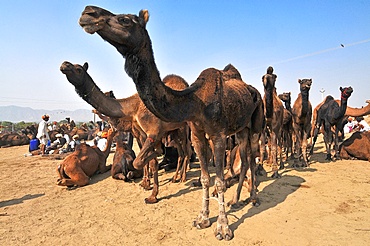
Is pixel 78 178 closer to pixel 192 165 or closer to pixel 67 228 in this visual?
pixel 67 228

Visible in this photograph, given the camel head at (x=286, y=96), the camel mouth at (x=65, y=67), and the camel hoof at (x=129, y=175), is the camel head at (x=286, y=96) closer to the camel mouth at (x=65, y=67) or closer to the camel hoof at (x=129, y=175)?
the camel hoof at (x=129, y=175)

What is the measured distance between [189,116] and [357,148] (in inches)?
357

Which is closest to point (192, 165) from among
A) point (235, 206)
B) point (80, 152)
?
point (80, 152)

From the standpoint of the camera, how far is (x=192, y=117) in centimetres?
394

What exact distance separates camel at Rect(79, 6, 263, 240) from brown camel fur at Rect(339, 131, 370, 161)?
6582mm

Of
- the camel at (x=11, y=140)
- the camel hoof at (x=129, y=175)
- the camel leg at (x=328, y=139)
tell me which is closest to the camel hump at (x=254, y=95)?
the camel hoof at (x=129, y=175)

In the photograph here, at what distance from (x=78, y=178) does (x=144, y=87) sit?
549 centimetres

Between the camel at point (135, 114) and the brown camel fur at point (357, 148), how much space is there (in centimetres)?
680

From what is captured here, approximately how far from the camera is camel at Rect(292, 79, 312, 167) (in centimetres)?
931

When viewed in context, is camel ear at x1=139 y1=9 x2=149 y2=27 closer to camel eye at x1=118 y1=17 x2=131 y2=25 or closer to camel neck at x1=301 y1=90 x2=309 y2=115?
camel eye at x1=118 y1=17 x2=131 y2=25

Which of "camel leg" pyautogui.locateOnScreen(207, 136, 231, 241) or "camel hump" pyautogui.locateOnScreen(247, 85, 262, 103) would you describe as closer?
"camel leg" pyautogui.locateOnScreen(207, 136, 231, 241)

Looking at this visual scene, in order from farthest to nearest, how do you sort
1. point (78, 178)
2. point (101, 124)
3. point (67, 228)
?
1. point (101, 124)
2. point (78, 178)
3. point (67, 228)

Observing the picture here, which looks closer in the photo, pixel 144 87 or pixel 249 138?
pixel 144 87

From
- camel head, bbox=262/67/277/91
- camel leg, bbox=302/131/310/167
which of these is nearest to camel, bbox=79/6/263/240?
camel head, bbox=262/67/277/91
